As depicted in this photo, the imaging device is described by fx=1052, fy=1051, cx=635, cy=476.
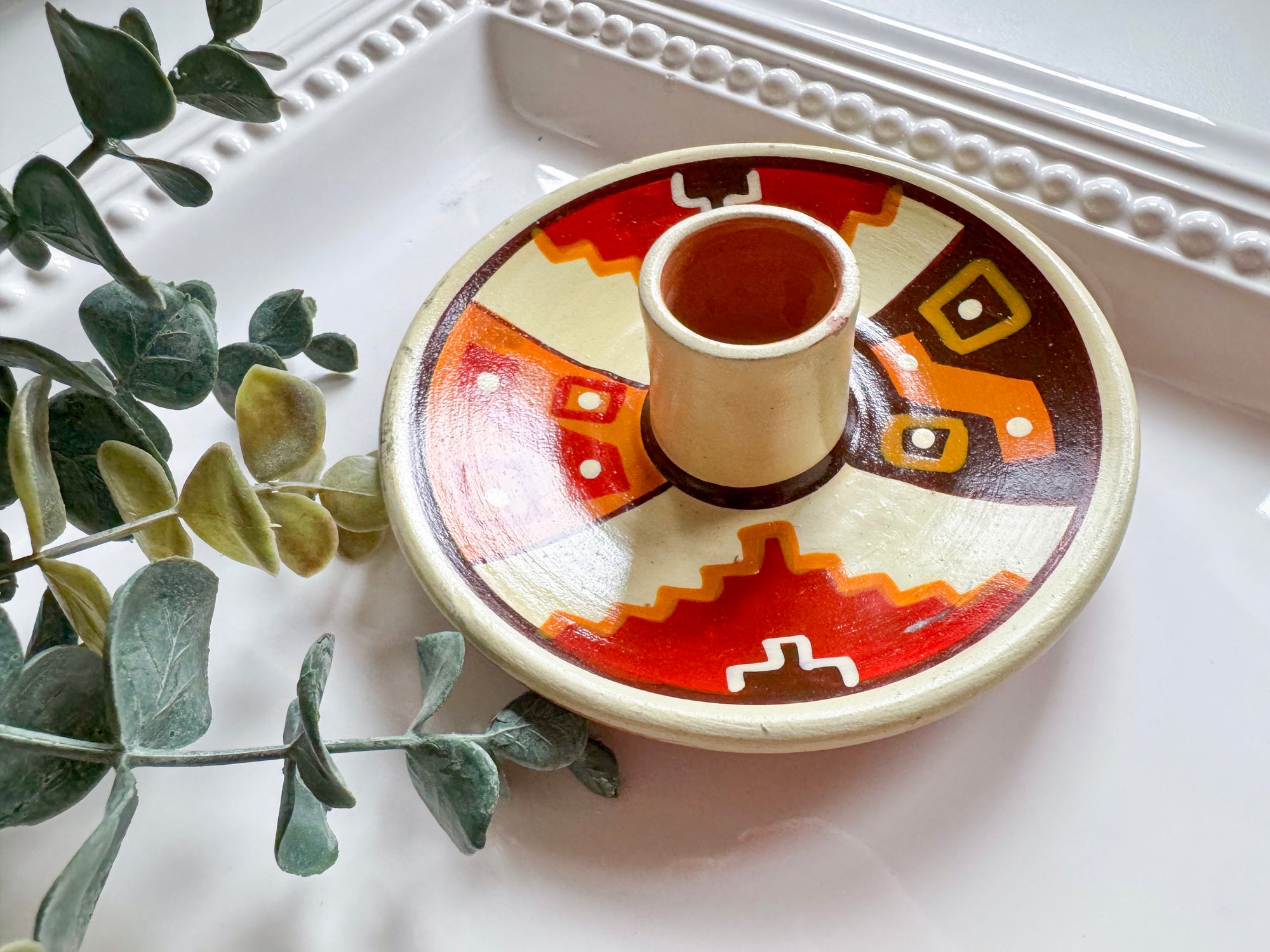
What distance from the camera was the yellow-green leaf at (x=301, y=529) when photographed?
15.2 inches

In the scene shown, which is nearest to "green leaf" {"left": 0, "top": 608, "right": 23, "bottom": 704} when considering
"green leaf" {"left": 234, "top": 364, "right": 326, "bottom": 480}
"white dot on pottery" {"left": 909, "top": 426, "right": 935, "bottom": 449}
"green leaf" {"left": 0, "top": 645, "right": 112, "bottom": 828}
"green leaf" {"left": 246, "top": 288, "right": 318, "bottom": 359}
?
"green leaf" {"left": 0, "top": 645, "right": 112, "bottom": 828}

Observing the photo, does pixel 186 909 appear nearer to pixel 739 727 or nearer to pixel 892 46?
pixel 739 727

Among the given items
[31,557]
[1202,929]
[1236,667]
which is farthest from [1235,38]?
[31,557]

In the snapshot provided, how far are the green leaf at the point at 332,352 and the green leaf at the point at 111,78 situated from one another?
0.26 meters

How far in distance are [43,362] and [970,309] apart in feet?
1.29

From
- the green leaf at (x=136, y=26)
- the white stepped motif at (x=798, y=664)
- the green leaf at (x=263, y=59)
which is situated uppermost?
the green leaf at (x=136, y=26)

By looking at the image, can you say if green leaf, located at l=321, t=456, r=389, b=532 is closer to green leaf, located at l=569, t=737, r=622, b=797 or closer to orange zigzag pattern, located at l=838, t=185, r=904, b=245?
green leaf, located at l=569, t=737, r=622, b=797

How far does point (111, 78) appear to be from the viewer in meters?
0.27

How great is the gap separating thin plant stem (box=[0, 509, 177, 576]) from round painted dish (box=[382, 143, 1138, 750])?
0.11 metres

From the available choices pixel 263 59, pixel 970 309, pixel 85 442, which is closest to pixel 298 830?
pixel 85 442

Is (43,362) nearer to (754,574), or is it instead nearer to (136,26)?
(136,26)

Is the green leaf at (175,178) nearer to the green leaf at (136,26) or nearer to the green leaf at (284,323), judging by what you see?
the green leaf at (136,26)

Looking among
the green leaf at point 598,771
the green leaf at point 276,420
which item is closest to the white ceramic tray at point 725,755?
the green leaf at point 598,771

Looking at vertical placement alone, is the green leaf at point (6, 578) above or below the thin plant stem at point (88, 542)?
below
